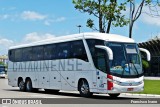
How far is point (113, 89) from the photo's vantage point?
19844 millimetres

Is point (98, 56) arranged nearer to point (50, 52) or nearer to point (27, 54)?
point (50, 52)

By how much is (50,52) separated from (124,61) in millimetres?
6476

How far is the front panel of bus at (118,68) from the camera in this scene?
19891mm

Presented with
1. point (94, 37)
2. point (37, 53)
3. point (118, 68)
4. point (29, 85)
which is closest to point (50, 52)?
point (37, 53)

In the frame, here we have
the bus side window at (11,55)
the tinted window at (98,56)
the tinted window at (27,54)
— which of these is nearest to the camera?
the tinted window at (98,56)

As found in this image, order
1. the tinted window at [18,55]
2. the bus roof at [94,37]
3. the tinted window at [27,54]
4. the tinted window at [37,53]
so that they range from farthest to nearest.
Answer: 1. the tinted window at [18,55]
2. the tinted window at [27,54]
3. the tinted window at [37,53]
4. the bus roof at [94,37]

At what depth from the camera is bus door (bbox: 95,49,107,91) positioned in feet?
66.0

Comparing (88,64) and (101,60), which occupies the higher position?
(101,60)

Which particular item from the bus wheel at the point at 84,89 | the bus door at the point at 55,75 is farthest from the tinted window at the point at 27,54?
the bus wheel at the point at 84,89

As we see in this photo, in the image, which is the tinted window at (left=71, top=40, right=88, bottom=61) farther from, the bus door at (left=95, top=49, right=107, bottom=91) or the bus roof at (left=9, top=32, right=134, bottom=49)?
the bus door at (left=95, top=49, right=107, bottom=91)

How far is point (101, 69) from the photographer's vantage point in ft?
66.9

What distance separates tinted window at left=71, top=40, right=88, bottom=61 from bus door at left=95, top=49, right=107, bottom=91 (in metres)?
1.07

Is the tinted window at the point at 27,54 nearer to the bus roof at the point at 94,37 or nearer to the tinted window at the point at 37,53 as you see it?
the tinted window at the point at 37,53

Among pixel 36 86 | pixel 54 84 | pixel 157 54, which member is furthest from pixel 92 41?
pixel 157 54
